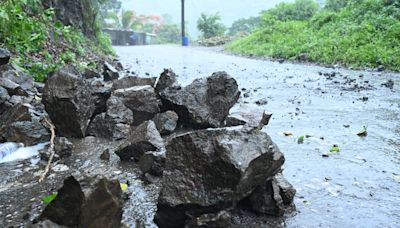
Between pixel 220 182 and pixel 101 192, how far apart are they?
1.87 ft

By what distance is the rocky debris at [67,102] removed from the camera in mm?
3383

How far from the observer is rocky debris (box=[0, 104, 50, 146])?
11.0ft

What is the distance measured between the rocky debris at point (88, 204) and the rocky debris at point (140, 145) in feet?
3.62

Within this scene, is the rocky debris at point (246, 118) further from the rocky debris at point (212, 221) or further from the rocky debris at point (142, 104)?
the rocky debris at point (212, 221)

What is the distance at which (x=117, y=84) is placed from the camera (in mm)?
5020

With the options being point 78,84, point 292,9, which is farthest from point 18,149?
point 292,9

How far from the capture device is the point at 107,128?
12.3ft

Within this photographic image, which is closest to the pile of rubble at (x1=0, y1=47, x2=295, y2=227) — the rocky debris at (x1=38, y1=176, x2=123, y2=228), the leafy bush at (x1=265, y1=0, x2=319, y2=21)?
the rocky debris at (x1=38, y1=176, x2=123, y2=228)

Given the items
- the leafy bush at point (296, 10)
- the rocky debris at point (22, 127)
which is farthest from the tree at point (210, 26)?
the rocky debris at point (22, 127)

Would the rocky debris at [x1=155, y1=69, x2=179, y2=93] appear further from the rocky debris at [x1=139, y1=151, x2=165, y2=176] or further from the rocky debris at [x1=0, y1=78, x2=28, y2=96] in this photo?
the rocky debris at [x1=139, y1=151, x2=165, y2=176]

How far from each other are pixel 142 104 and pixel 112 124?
453mm

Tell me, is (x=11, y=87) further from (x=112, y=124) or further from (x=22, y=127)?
(x=112, y=124)

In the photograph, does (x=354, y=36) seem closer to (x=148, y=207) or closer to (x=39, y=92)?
(x=39, y=92)

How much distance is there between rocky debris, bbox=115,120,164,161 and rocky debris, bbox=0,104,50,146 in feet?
2.69
